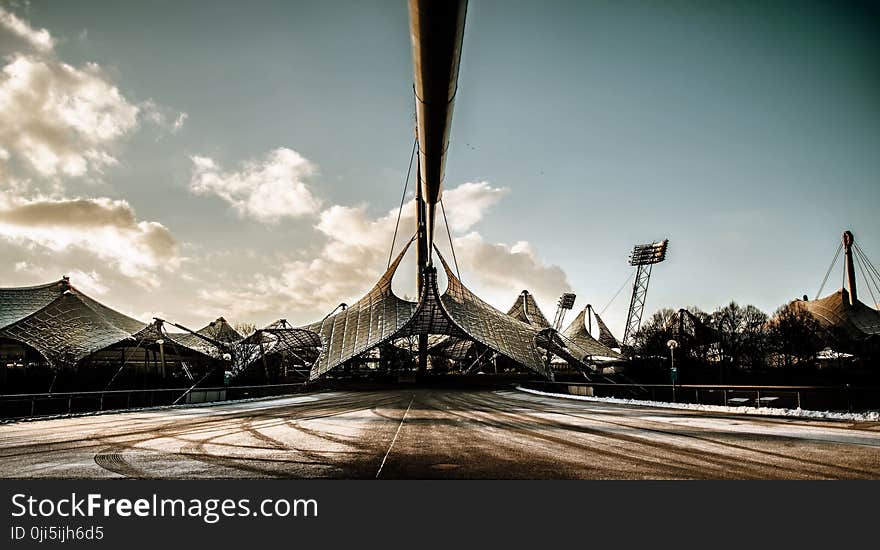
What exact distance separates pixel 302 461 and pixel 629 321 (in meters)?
104

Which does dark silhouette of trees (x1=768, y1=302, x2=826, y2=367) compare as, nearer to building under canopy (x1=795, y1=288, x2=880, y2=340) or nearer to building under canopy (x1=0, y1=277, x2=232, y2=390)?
building under canopy (x1=795, y1=288, x2=880, y2=340)

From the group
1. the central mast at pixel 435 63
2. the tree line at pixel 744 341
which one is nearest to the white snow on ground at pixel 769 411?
the central mast at pixel 435 63

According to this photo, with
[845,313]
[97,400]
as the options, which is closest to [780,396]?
[97,400]

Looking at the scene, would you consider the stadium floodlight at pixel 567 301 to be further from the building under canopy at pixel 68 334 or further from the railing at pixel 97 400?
the railing at pixel 97 400

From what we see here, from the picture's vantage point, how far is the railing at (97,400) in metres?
18.8

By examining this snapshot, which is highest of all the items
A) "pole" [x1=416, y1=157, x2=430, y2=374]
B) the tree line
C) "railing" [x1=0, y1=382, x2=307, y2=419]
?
"pole" [x1=416, y1=157, x2=430, y2=374]

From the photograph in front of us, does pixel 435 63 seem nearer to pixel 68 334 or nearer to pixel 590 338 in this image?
pixel 68 334

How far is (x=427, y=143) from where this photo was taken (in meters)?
14.0

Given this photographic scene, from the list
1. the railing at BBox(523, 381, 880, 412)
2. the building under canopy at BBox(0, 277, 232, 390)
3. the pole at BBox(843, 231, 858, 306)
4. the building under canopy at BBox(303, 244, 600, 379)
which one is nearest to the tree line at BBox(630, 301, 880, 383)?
the building under canopy at BBox(303, 244, 600, 379)

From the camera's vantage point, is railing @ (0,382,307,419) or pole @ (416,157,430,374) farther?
pole @ (416,157,430,374)

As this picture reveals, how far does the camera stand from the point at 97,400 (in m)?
22.2

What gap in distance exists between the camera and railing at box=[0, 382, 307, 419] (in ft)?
61.7

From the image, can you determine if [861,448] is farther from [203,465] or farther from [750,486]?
[203,465]

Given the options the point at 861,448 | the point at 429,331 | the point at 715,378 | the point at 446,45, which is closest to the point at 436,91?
the point at 446,45
